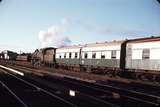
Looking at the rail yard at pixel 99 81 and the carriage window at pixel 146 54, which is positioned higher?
the carriage window at pixel 146 54

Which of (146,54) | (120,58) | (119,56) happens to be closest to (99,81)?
(146,54)

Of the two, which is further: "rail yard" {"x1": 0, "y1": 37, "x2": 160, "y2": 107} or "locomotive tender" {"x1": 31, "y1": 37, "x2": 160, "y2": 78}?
"locomotive tender" {"x1": 31, "y1": 37, "x2": 160, "y2": 78}

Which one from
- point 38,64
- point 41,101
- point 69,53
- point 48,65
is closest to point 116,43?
point 69,53

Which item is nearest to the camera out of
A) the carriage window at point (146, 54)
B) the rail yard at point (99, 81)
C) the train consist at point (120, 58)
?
the rail yard at point (99, 81)

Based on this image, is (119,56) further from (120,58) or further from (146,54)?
(146,54)

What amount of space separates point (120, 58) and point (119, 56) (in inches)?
9.0

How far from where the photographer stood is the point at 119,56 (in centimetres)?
3148

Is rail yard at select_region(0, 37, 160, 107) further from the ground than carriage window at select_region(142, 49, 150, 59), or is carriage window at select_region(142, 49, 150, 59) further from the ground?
carriage window at select_region(142, 49, 150, 59)

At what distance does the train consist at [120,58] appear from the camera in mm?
26328

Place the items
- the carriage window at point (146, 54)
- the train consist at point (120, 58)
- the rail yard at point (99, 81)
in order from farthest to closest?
the carriage window at point (146, 54) < the train consist at point (120, 58) < the rail yard at point (99, 81)

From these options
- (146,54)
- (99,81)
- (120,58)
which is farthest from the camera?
(120,58)

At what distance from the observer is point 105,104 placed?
541 inches

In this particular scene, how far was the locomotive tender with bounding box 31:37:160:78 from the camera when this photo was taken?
26358mm

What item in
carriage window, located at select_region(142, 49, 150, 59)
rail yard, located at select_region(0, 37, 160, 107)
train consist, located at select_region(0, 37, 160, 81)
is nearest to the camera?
rail yard, located at select_region(0, 37, 160, 107)
